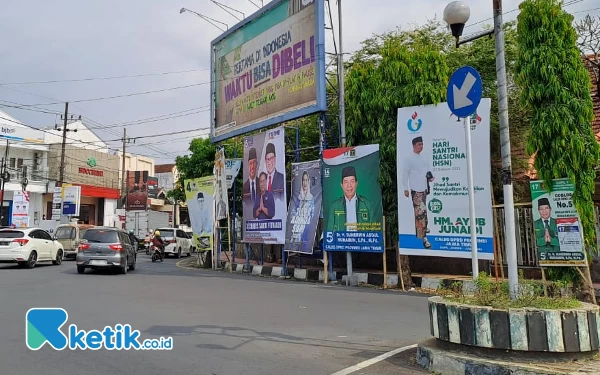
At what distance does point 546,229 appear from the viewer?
11336 mm

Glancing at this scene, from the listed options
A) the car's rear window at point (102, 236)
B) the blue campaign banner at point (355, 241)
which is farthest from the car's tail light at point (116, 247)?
the blue campaign banner at point (355, 241)

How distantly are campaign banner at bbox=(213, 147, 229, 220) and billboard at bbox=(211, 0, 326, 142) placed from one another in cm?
109

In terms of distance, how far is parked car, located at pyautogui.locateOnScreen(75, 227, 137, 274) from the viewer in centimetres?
1734

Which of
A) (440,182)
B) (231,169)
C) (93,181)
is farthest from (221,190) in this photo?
(93,181)

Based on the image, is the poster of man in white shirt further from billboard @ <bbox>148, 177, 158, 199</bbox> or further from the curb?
billboard @ <bbox>148, 177, 158, 199</bbox>

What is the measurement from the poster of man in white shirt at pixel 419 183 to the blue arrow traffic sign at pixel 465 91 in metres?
7.18

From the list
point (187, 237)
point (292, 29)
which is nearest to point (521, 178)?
point (292, 29)

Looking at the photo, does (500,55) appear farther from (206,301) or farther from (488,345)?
(206,301)

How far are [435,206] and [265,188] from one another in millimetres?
6772

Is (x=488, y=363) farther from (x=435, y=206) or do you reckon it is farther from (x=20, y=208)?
(x=20, y=208)

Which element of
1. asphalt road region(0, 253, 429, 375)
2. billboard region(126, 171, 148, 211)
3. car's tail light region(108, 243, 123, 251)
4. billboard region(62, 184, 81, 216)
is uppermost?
billboard region(126, 171, 148, 211)

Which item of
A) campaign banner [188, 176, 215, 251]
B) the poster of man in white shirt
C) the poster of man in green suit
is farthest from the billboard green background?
campaign banner [188, 176, 215, 251]

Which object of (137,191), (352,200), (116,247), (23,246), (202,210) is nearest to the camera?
(352,200)

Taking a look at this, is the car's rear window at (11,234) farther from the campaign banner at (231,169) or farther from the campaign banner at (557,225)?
the campaign banner at (557,225)
